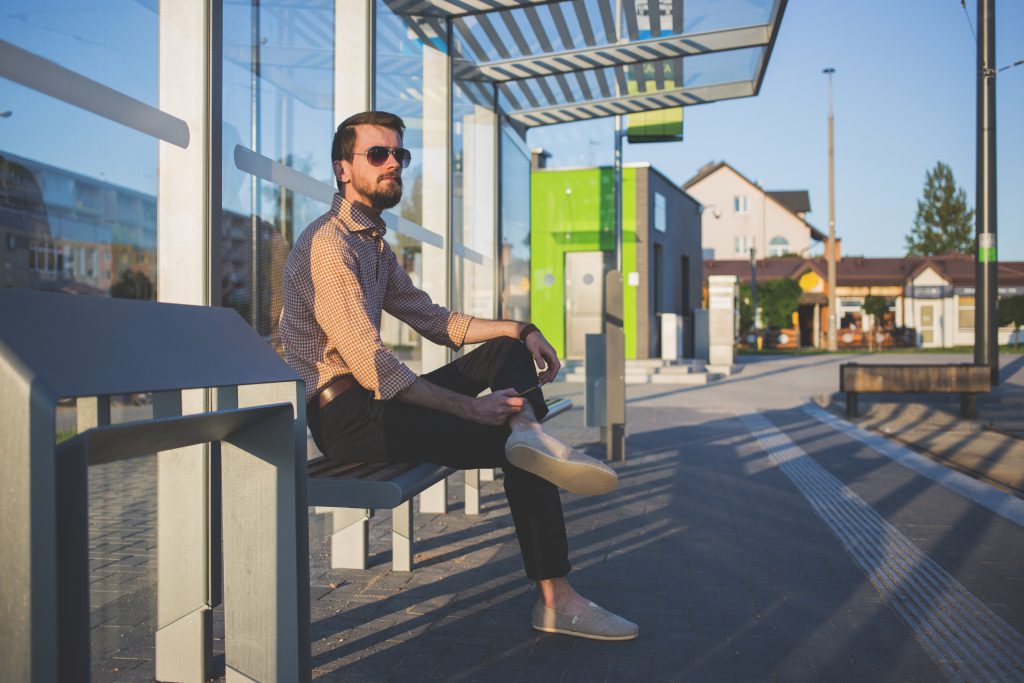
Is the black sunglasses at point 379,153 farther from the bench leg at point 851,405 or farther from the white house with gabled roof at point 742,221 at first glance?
the white house with gabled roof at point 742,221

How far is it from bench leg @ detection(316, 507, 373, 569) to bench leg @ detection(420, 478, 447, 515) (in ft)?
4.00

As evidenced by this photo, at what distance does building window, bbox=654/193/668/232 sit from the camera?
2494cm

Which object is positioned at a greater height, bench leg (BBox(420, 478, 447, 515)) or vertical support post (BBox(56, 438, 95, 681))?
vertical support post (BBox(56, 438, 95, 681))

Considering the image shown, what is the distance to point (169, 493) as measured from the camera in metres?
2.76

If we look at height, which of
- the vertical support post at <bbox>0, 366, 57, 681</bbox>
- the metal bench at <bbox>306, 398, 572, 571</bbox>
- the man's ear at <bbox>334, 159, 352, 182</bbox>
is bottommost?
the metal bench at <bbox>306, 398, 572, 571</bbox>

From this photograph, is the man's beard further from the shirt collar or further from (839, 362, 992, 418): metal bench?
(839, 362, 992, 418): metal bench

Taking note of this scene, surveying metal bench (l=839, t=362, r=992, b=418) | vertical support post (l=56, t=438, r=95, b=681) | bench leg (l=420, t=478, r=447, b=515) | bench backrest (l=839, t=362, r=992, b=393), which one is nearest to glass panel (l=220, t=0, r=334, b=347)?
vertical support post (l=56, t=438, r=95, b=681)

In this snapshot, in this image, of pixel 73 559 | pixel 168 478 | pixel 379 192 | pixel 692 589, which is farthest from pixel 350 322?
pixel 692 589

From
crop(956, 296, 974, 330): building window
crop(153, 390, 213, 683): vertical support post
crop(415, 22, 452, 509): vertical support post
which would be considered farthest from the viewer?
crop(956, 296, 974, 330): building window

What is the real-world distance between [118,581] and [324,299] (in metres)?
1.04

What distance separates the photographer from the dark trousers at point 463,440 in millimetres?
2900

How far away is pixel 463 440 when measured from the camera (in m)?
2.89

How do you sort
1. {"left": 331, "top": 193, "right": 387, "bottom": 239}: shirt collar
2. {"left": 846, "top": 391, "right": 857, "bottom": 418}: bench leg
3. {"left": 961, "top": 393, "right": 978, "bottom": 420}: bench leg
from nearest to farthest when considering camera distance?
{"left": 331, "top": 193, "right": 387, "bottom": 239}: shirt collar < {"left": 961, "top": 393, "right": 978, "bottom": 420}: bench leg < {"left": 846, "top": 391, "right": 857, "bottom": 418}: bench leg

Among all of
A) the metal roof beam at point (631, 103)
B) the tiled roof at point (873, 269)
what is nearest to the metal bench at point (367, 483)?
the metal roof beam at point (631, 103)
